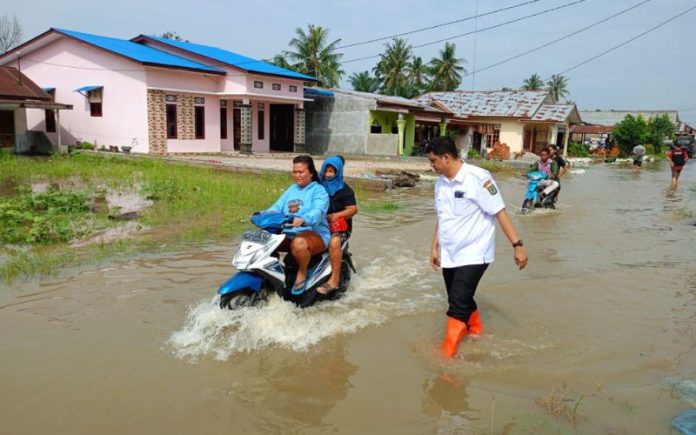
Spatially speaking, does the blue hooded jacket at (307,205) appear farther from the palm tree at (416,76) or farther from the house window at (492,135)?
the palm tree at (416,76)

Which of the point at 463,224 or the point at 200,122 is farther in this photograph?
the point at 200,122

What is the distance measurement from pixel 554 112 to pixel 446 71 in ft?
54.5

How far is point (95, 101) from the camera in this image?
2420 cm

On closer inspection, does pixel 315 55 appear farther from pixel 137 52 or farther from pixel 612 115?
pixel 612 115

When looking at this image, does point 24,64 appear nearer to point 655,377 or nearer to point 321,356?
point 321,356

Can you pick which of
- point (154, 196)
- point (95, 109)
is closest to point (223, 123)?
point (95, 109)

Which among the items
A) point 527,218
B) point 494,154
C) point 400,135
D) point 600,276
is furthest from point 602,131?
point 600,276

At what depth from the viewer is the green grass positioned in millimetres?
6973

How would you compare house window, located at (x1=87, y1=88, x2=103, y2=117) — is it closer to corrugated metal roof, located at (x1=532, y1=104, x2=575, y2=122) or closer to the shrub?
corrugated metal roof, located at (x1=532, y1=104, x2=575, y2=122)

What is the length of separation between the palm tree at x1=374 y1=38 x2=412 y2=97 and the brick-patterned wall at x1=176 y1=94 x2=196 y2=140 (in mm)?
28903

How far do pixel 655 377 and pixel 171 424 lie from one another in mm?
3559

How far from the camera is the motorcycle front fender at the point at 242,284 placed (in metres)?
4.61

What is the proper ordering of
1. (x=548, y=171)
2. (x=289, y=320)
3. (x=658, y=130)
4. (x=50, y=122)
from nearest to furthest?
(x=289, y=320) < (x=548, y=171) < (x=50, y=122) < (x=658, y=130)

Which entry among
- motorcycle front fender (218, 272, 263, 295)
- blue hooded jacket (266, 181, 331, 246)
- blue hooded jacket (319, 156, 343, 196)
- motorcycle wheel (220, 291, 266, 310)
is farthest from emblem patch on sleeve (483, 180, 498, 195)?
motorcycle wheel (220, 291, 266, 310)
